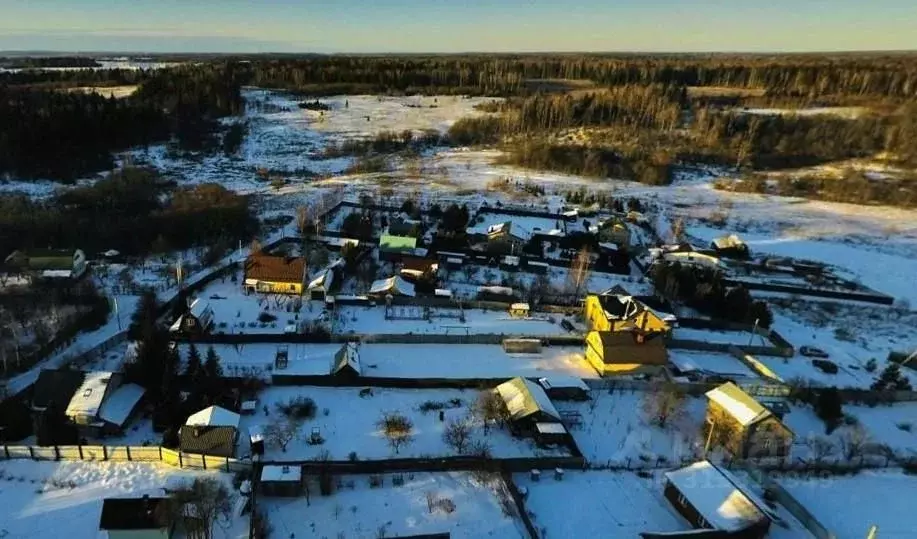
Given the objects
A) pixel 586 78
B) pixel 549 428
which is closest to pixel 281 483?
pixel 549 428

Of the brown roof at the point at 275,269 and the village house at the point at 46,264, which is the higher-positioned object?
the brown roof at the point at 275,269

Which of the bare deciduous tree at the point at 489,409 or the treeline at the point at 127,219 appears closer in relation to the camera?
the bare deciduous tree at the point at 489,409

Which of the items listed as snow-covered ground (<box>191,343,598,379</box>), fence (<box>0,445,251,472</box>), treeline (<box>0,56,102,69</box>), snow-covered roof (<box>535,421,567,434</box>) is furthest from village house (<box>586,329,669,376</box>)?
treeline (<box>0,56,102,69</box>)

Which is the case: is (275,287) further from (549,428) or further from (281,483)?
(549,428)

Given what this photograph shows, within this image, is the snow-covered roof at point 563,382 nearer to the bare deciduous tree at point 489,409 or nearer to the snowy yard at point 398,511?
the bare deciduous tree at point 489,409

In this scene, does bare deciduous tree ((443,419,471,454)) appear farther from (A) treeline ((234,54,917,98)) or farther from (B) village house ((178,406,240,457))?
(A) treeline ((234,54,917,98))

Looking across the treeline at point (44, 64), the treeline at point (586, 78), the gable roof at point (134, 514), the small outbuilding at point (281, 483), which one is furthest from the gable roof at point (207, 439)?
the treeline at point (44, 64)
